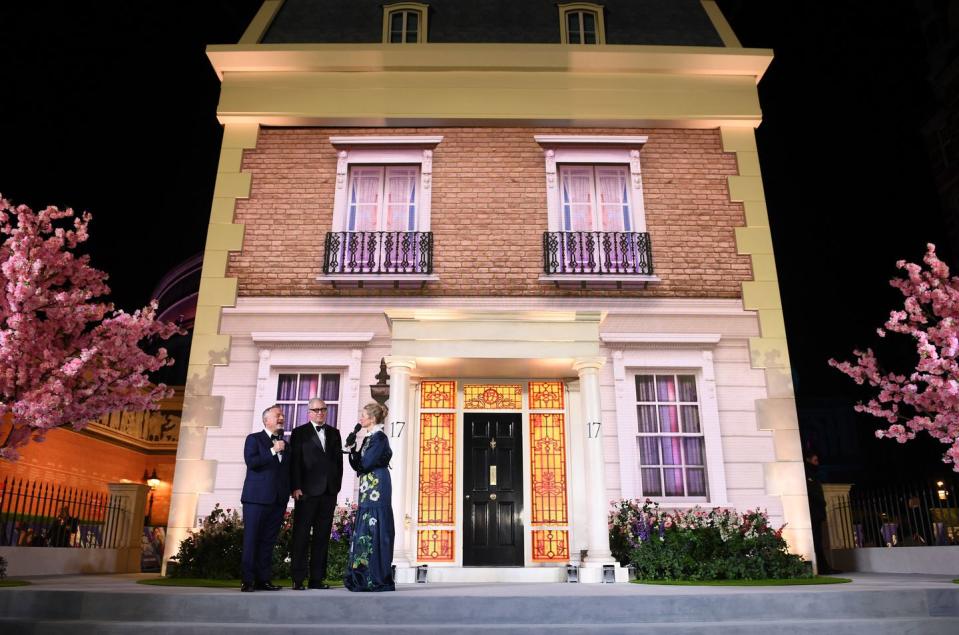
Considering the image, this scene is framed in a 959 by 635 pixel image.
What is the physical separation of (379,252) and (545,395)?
3839mm

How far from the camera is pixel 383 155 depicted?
1230cm

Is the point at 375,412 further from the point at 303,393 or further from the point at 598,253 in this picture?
the point at 598,253

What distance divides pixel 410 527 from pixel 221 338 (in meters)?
4.54

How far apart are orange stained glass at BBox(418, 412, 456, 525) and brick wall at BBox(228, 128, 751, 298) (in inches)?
89.2

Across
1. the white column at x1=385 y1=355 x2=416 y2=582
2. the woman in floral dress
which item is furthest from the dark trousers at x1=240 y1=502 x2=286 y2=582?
the white column at x1=385 y1=355 x2=416 y2=582

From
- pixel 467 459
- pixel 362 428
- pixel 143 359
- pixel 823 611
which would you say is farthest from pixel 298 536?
pixel 143 359

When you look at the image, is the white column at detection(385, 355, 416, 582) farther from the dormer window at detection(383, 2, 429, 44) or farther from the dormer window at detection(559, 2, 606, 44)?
the dormer window at detection(559, 2, 606, 44)

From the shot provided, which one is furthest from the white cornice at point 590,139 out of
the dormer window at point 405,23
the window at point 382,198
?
the dormer window at point 405,23

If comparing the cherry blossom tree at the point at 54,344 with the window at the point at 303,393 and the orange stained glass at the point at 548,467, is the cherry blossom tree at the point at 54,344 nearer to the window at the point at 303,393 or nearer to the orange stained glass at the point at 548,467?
the window at the point at 303,393

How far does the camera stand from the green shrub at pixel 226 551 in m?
9.11

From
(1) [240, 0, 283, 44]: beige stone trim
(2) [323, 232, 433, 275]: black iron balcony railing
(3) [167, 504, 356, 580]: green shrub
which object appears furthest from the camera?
(1) [240, 0, 283, 44]: beige stone trim

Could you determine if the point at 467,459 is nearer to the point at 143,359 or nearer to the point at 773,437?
the point at 773,437

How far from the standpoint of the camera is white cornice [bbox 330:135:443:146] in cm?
1221

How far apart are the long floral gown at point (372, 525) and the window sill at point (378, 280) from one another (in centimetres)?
414
